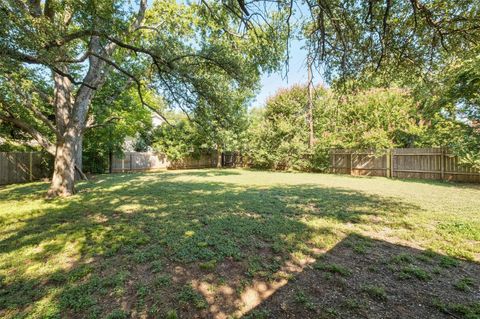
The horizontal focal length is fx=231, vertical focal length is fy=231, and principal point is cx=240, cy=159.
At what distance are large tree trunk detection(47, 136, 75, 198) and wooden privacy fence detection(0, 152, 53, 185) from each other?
214 inches

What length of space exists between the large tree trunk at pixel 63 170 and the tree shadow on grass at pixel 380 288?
6955 mm

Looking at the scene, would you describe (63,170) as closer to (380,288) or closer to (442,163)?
(380,288)

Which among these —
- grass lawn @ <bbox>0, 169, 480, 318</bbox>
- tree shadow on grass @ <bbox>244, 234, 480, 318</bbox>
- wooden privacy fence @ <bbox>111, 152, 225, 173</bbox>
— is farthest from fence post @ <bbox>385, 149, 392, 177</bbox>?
wooden privacy fence @ <bbox>111, 152, 225, 173</bbox>

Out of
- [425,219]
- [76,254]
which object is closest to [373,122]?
[425,219]

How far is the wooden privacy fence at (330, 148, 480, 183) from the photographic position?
10.1 meters

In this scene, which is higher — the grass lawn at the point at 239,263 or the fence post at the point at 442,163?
the fence post at the point at 442,163

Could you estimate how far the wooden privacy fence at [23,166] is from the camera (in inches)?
382

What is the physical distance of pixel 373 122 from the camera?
543 inches

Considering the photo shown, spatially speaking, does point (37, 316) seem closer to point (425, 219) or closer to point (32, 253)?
point (32, 253)

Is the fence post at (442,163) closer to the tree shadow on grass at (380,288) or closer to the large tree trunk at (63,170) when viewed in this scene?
the tree shadow on grass at (380,288)

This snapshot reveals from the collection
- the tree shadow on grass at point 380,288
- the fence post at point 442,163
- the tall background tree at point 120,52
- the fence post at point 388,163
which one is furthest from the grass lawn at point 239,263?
the fence post at point 388,163

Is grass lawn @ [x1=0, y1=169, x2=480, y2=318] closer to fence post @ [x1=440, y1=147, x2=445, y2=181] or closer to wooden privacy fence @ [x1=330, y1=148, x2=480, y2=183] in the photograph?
wooden privacy fence @ [x1=330, y1=148, x2=480, y2=183]

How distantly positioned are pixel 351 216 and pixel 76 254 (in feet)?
15.2

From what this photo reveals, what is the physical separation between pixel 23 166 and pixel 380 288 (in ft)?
45.4
